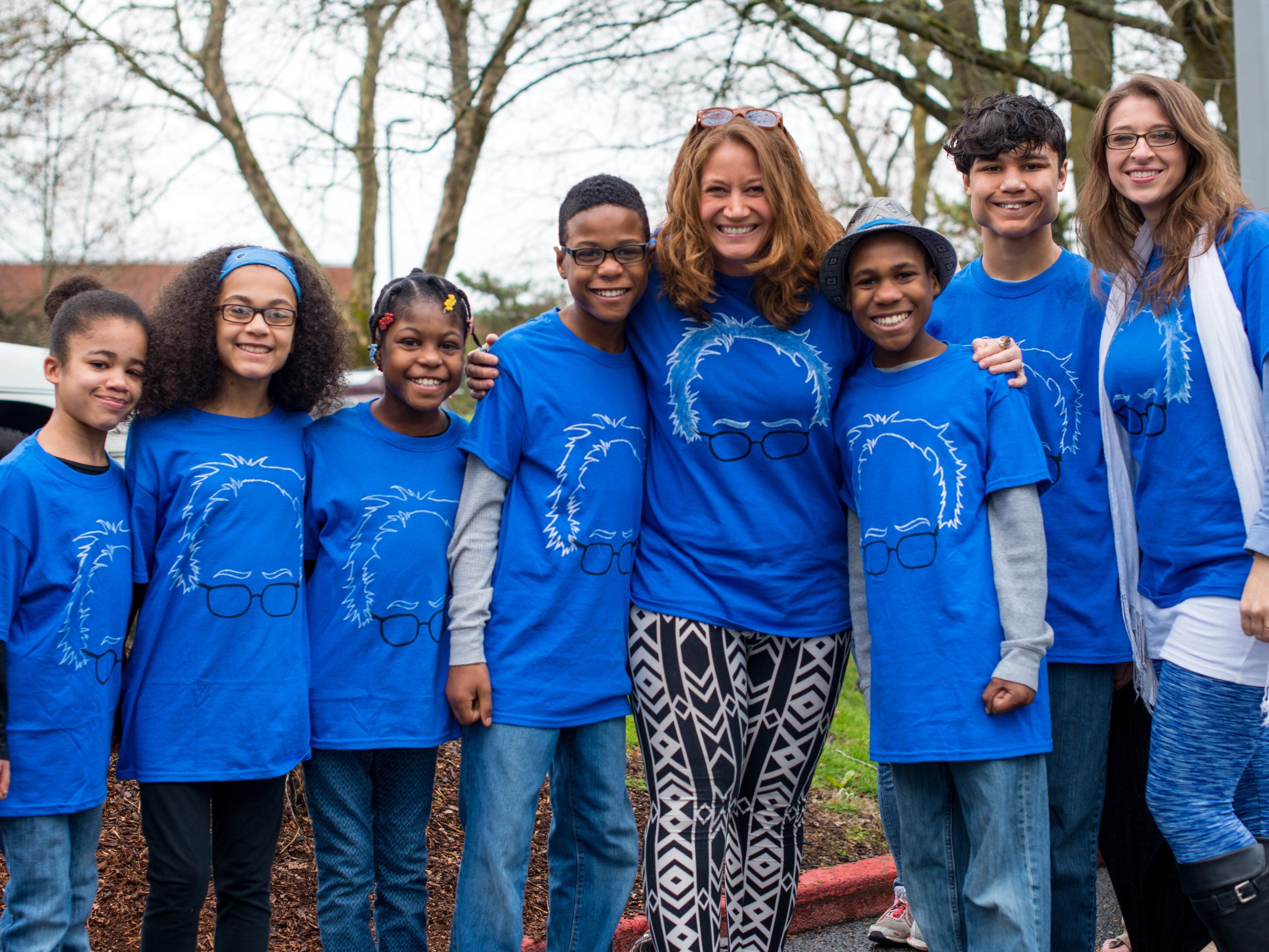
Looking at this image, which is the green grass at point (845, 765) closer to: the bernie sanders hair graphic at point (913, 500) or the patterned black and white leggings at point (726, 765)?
the patterned black and white leggings at point (726, 765)

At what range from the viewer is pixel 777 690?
2.82 meters

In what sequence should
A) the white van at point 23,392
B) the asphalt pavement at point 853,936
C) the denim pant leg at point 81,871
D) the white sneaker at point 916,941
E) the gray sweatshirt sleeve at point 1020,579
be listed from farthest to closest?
the white van at point 23,392 → the asphalt pavement at point 853,936 → the white sneaker at point 916,941 → the gray sweatshirt sleeve at point 1020,579 → the denim pant leg at point 81,871

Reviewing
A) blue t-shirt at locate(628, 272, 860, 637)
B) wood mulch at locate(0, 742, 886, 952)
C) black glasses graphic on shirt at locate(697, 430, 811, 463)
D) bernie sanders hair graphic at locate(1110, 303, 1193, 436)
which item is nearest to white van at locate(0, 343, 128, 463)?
wood mulch at locate(0, 742, 886, 952)

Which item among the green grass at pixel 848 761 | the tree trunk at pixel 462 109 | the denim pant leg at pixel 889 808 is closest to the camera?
the denim pant leg at pixel 889 808

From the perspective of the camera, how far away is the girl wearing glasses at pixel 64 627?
92.4 inches

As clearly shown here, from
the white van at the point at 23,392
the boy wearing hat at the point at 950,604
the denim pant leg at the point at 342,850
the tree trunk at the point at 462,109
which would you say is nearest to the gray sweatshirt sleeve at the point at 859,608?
the boy wearing hat at the point at 950,604

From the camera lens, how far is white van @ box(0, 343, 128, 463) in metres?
4.88

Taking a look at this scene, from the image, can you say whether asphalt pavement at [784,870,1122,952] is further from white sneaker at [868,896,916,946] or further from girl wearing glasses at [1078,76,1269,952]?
girl wearing glasses at [1078,76,1269,952]

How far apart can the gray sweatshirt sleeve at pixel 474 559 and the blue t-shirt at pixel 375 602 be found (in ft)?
0.21

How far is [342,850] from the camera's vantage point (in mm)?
2742

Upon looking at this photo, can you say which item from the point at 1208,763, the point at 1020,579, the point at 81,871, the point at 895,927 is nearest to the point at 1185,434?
the point at 1020,579

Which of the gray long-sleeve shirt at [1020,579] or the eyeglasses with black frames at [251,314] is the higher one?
the eyeglasses with black frames at [251,314]

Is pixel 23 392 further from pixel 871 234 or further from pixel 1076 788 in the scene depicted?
pixel 1076 788

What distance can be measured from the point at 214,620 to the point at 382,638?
392mm
